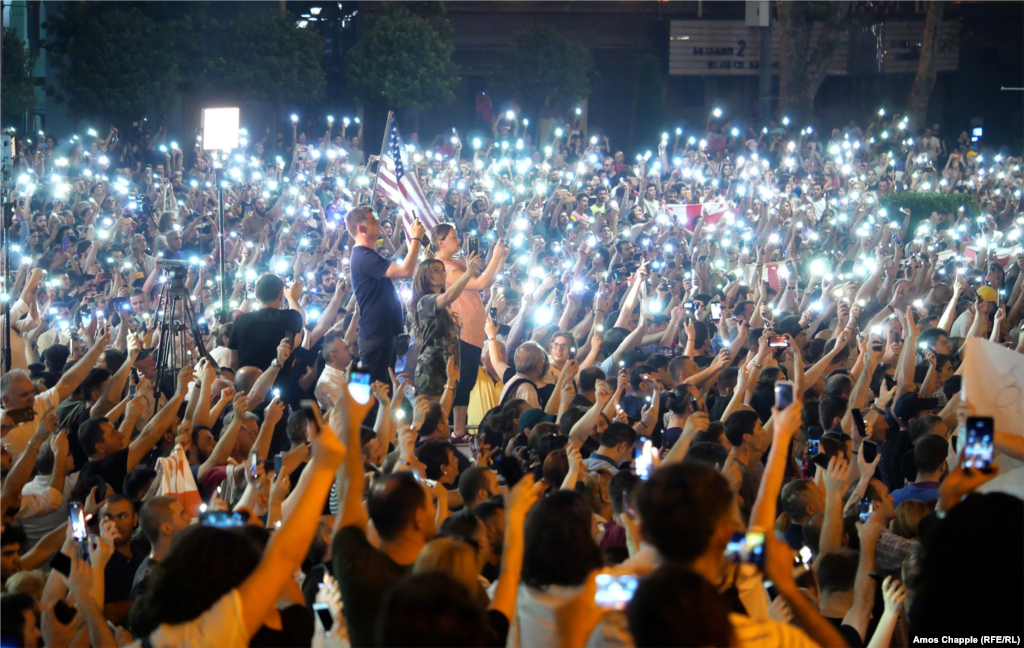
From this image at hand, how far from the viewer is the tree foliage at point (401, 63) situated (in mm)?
29484

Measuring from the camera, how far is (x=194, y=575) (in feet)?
10.1

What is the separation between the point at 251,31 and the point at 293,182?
420 inches

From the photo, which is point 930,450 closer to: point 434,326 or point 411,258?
point 434,326

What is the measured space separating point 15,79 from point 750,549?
25035 millimetres

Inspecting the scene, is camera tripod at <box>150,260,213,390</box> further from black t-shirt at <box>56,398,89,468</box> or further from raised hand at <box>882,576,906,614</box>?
raised hand at <box>882,576,906,614</box>

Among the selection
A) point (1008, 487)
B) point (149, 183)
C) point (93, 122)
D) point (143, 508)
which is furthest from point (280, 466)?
point (93, 122)

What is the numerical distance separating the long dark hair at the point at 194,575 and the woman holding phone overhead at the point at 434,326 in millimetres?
4701

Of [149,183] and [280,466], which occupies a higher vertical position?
[149,183]

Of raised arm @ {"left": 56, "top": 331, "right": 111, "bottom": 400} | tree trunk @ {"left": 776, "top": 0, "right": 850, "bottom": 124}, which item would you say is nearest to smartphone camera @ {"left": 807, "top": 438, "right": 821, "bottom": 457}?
raised arm @ {"left": 56, "top": 331, "right": 111, "bottom": 400}

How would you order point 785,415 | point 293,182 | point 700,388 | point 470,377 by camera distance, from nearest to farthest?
point 785,415 < point 700,388 < point 470,377 < point 293,182

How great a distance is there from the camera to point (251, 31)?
28328mm

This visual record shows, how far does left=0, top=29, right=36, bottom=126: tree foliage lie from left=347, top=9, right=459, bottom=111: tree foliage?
829cm

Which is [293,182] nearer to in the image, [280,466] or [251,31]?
[251,31]

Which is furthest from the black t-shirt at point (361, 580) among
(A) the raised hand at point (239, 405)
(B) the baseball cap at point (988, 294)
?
(B) the baseball cap at point (988, 294)
